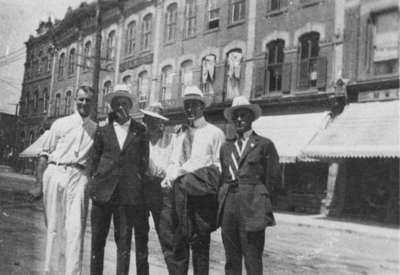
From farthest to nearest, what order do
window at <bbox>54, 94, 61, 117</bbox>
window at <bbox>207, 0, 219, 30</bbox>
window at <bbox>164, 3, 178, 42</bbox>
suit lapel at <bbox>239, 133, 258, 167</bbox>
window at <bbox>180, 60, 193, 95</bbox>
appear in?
window at <bbox>54, 94, 61, 117</bbox> < window at <bbox>164, 3, 178, 42</bbox> < window at <bbox>180, 60, 193, 95</bbox> < window at <bbox>207, 0, 219, 30</bbox> < suit lapel at <bbox>239, 133, 258, 167</bbox>

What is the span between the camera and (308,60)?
59.2 ft

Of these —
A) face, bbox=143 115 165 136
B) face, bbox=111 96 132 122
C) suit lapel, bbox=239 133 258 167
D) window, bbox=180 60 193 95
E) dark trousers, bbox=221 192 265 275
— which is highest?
window, bbox=180 60 193 95

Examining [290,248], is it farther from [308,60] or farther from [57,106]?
[57,106]

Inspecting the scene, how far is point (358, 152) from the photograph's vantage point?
1392cm

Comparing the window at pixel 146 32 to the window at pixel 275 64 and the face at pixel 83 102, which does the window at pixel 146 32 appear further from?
the face at pixel 83 102

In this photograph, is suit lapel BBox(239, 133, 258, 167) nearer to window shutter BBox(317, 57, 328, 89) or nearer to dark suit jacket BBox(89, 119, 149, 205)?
dark suit jacket BBox(89, 119, 149, 205)

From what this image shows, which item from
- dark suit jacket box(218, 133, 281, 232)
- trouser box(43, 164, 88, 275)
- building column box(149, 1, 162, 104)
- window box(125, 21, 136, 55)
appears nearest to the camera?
dark suit jacket box(218, 133, 281, 232)

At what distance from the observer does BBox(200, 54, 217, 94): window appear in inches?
876

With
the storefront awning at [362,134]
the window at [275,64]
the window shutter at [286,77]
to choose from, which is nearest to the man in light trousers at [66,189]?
the storefront awning at [362,134]

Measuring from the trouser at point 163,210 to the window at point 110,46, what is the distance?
26357mm

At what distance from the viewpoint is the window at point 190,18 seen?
24052 mm

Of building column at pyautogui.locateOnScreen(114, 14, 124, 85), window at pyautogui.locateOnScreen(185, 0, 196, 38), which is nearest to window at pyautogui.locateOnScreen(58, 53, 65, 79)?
building column at pyautogui.locateOnScreen(114, 14, 124, 85)

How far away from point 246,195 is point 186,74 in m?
20.0

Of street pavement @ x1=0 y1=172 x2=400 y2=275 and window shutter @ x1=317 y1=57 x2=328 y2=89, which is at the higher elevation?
window shutter @ x1=317 y1=57 x2=328 y2=89
